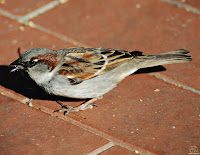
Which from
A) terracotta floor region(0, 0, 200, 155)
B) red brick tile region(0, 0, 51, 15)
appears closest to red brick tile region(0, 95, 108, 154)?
terracotta floor region(0, 0, 200, 155)

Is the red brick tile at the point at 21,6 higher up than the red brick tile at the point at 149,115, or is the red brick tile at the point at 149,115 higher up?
the red brick tile at the point at 21,6

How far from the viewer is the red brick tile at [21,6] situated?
16.4ft

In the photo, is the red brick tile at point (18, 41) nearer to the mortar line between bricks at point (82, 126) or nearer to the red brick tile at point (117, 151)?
the mortar line between bricks at point (82, 126)

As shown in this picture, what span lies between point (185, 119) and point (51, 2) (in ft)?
9.34

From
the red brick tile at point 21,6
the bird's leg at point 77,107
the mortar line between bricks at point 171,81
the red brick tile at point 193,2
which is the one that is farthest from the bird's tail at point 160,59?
the red brick tile at point 21,6

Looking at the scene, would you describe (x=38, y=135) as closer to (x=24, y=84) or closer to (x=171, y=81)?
(x=24, y=84)

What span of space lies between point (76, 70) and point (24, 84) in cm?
75

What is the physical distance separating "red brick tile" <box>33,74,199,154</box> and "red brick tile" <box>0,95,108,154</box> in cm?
18

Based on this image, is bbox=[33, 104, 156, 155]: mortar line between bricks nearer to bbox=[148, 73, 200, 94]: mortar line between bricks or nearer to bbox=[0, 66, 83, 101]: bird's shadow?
bbox=[0, 66, 83, 101]: bird's shadow

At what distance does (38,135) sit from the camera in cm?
312

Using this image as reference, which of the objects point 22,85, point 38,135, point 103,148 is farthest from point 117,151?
point 22,85

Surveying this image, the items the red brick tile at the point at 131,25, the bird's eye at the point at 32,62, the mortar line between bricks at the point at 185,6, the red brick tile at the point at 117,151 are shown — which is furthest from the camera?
the mortar line between bricks at the point at 185,6

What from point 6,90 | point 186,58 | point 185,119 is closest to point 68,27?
point 6,90

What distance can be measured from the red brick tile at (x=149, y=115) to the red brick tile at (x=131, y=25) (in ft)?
1.35
